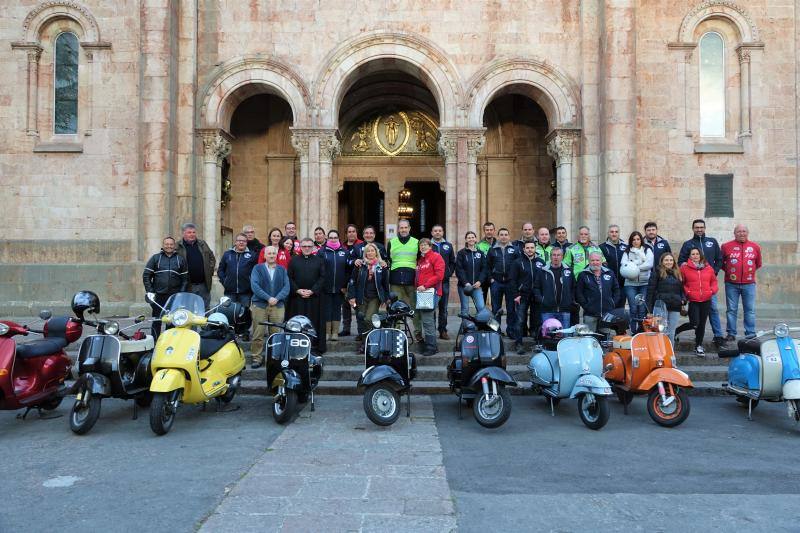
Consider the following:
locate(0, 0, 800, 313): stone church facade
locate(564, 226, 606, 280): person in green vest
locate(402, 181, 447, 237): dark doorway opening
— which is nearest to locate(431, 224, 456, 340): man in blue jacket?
locate(564, 226, 606, 280): person in green vest

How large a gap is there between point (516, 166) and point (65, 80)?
1245cm

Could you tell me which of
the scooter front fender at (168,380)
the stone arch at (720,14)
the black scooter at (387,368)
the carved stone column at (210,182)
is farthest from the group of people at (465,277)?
the stone arch at (720,14)

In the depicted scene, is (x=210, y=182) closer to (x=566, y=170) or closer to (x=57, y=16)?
(x=57, y=16)

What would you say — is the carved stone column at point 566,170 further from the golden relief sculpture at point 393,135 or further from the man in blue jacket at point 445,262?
the man in blue jacket at point 445,262

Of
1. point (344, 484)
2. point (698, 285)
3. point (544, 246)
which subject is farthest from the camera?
point (544, 246)

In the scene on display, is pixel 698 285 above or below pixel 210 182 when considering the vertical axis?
below

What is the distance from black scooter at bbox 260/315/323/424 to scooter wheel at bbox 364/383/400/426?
0.86 m

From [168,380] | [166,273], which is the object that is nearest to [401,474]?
[168,380]

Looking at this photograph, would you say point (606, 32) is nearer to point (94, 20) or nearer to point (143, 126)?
point (143, 126)

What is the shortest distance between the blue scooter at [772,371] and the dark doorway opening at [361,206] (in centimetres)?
1418

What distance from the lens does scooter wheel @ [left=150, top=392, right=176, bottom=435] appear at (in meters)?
5.79

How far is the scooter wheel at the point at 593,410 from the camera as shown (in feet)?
20.1

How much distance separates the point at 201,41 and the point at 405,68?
514 centimetres

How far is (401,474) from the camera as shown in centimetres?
473
